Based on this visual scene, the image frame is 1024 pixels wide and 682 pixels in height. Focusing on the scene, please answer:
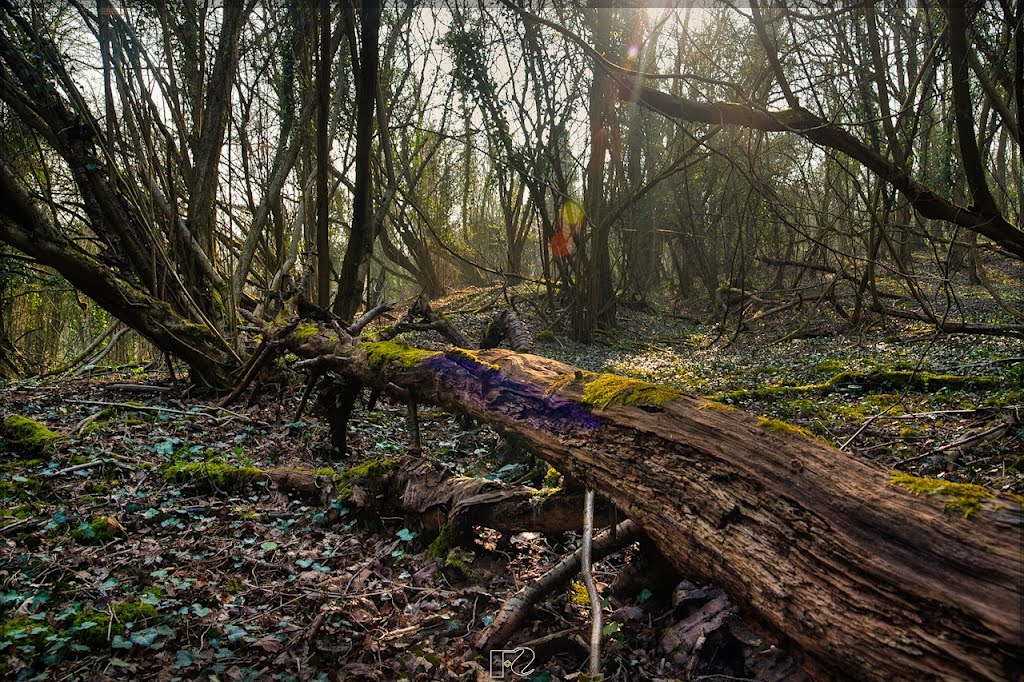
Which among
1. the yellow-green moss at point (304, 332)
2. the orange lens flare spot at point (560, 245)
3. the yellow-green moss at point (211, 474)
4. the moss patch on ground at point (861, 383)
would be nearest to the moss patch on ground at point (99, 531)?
the yellow-green moss at point (211, 474)

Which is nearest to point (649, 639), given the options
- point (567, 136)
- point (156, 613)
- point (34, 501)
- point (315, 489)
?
point (156, 613)

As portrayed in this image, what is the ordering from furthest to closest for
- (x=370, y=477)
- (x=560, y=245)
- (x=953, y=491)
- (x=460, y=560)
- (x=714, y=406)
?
(x=560, y=245), (x=370, y=477), (x=460, y=560), (x=714, y=406), (x=953, y=491)

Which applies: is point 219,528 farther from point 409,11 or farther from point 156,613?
point 409,11

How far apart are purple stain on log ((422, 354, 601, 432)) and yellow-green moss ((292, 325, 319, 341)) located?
2.49m

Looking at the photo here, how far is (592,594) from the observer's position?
83.6 inches

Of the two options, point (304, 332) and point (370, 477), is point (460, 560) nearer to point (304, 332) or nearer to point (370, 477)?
point (370, 477)

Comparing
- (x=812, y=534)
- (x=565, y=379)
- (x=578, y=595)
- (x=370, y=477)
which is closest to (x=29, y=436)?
(x=370, y=477)

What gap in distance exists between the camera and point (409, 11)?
10922 millimetres

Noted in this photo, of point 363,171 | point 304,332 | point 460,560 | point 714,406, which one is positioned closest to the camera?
point 714,406

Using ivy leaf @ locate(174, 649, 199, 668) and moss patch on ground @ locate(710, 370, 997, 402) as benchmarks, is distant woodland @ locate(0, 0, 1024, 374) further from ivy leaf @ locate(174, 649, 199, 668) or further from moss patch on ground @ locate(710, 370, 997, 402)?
ivy leaf @ locate(174, 649, 199, 668)

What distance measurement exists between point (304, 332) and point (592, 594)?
184 inches

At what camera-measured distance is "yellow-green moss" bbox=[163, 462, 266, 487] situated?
151 inches

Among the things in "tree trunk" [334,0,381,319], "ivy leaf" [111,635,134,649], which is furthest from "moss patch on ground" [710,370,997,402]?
"ivy leaf" [111,635,134,649]

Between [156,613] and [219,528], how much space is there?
0.98m
